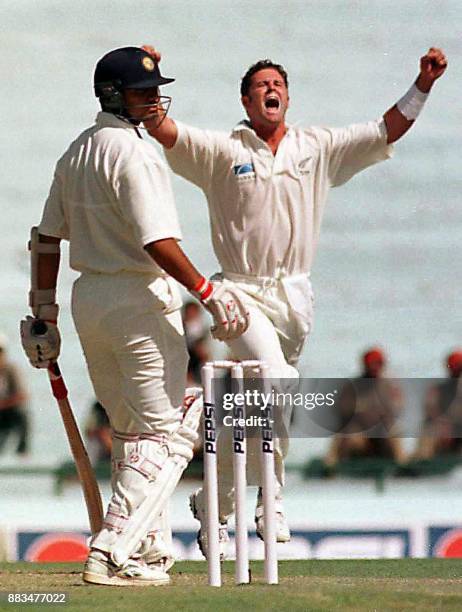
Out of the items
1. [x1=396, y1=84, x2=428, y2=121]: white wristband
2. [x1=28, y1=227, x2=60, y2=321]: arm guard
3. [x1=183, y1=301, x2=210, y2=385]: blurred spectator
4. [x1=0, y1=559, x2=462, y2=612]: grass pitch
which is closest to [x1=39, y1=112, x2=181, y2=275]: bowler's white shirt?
[x1=28, y1=227, x2=60, y2=321]: arm guard

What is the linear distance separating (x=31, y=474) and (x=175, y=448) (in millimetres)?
3806

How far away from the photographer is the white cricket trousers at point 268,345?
506 cm

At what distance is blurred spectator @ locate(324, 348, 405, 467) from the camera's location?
26.6 ft

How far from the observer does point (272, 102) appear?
5.32m

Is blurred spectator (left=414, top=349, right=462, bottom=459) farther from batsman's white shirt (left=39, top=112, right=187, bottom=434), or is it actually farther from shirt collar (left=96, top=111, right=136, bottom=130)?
shirt collar (left=96, top=111, right=136, bottom=130)

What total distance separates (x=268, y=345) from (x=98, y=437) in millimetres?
2891

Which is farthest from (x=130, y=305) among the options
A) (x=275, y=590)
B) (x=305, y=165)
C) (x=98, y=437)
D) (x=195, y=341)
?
(x=98, y=437)

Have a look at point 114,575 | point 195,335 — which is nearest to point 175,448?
point 114,575

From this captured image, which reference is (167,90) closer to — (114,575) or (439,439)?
(439,439)

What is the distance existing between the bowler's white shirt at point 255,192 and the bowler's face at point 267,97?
0.20ft

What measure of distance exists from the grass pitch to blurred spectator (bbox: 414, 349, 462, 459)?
2975 mm

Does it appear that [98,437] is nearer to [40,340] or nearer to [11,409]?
[11,409]

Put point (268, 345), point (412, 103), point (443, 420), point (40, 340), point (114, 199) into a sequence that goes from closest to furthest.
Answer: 1. point (114, 199)
2. point (40, 340)
3. point (268, 345)
4. point (412, 103)
5. point (443, 420)

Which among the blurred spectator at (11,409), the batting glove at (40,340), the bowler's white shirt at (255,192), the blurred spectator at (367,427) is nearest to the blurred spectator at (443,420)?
the blurred spectator at (367,427)
